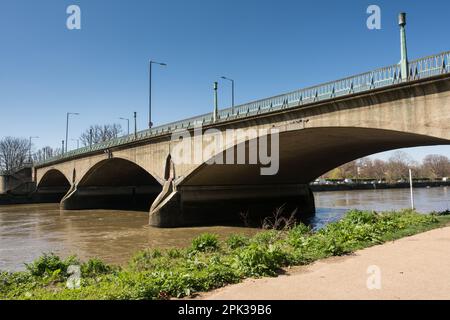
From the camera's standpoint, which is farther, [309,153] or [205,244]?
[309,153]

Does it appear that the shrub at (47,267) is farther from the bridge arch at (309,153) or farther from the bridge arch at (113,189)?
the bridge arch at (113,189)

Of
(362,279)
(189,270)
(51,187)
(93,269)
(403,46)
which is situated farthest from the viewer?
(51,187)

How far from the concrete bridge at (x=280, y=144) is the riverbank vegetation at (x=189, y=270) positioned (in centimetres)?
480

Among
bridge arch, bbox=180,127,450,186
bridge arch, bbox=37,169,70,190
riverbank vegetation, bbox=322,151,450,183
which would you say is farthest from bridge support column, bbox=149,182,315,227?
riverbank vegetation, bbox=322,151,450,183

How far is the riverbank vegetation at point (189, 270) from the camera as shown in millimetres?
6258

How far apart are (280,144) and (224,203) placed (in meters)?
8.39

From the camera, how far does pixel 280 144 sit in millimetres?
23109

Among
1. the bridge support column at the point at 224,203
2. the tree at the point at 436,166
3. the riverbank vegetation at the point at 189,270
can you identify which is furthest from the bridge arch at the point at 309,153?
the tree at the point at 436,166

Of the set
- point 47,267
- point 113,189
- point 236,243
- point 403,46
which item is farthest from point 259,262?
point 113,189

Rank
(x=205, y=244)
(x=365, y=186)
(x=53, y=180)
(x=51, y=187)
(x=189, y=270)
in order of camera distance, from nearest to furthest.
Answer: (x=189, y=270), (x=205, y=244), (x=53, y=180), (x=51, y=187), (x=365, y=186)

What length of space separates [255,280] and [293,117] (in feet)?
45.0

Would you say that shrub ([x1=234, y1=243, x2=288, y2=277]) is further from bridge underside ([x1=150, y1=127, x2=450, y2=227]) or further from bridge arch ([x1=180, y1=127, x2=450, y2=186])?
bridge underside ([x1=150, y1=127, x2=450, y2=227])

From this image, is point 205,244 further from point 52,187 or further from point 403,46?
point 52,187
